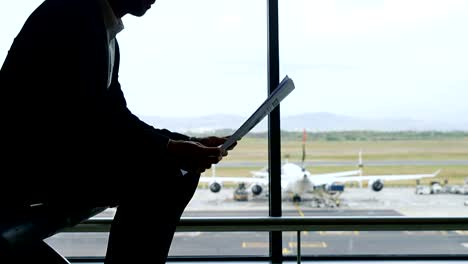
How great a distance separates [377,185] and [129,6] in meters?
2.75

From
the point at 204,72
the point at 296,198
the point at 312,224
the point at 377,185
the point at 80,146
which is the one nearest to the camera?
the point at 80,146

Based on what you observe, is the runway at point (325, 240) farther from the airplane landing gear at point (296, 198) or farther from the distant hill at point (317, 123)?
the distant hill at point (317, 123)

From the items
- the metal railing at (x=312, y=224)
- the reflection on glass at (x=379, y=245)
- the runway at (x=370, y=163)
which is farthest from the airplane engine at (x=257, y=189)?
the metal railing at (x=312, y=224)

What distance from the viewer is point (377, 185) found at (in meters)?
3.41

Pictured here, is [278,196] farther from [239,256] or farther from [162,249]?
[162,249]

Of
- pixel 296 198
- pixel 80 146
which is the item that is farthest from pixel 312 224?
pixel 296 198

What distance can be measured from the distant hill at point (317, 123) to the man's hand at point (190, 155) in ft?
6.49

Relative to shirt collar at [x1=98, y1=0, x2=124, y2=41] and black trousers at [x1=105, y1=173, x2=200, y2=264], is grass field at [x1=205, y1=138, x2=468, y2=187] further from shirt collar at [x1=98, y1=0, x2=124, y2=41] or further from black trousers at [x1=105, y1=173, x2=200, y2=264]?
black trousers at [x1=105, y1=173, x2=200, y2=264]

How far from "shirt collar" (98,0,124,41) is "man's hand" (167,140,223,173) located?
250 mm

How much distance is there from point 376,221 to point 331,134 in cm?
158

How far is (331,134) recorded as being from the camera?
3.22m

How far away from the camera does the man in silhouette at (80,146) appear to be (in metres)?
0.77

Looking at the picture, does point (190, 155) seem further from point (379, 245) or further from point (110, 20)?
point (379, 245)

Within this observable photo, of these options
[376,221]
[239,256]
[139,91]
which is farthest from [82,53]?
[239,256]
